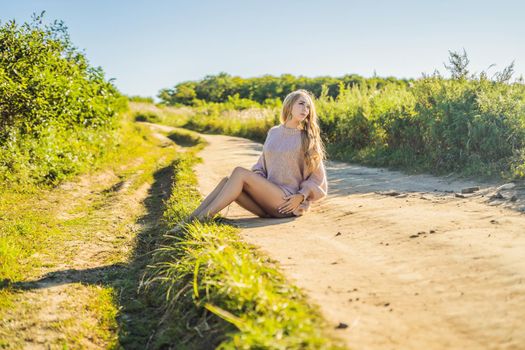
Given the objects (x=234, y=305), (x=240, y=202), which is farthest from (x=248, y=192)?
(x=234, y=305)

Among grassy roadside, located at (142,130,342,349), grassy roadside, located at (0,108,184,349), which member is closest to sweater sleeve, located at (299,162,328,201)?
grassy roadside, located at (142,130,342,349)

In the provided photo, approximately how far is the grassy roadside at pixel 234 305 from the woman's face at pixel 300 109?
1964 mm

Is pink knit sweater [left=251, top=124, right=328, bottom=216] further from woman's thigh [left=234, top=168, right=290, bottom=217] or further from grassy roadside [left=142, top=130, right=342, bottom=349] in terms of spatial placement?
grassy roadside [left=142, top=130, right=342, bottom=349]

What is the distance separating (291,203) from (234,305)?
9.99 feet

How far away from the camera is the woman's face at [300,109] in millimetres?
6328

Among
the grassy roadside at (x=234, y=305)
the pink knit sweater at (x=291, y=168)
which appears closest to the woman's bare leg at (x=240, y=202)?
the pink knit sweater at (x=291, y=168)

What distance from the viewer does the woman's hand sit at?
20.7ft

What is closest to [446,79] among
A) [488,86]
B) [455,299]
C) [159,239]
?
[488,86]

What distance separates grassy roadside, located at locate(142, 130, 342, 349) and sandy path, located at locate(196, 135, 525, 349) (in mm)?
186

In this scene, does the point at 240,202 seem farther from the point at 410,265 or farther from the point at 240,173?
the point at 410,265

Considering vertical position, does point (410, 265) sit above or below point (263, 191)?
below

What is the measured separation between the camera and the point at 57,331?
3975mm

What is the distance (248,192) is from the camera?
6.27 meters

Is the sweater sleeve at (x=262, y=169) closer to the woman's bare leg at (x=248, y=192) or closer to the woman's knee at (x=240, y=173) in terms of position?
the woman's bare leg at (x=248, y=192)
